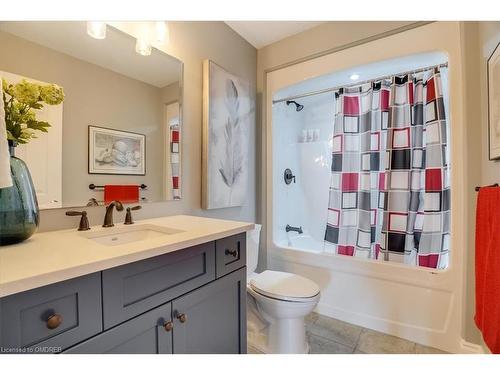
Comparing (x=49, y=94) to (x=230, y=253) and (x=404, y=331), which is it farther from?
(x=404, y=331)

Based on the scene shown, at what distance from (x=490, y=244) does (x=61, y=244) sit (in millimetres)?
1693

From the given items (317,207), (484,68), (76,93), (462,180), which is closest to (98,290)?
(76,93)

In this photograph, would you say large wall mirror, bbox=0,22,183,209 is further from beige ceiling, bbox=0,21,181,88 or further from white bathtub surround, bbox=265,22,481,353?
white bathtub surround, bbox=265,22,481,353

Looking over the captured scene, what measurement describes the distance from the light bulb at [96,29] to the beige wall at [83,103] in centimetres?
14

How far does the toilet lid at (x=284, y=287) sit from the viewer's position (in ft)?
4.53

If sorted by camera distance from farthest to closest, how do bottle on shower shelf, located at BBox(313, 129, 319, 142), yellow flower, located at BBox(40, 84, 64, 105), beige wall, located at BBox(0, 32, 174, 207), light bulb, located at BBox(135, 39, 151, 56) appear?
1. bottle on shower shelf, located at BBox(313, 129, 319, 142)
2. light bulb, located at BBox(135, 39, 151, 56)
3. beige wall, located at BBox(0, 32, 174, 207)
4. yellow flower, located at BBox(40, 84, 64, 105)

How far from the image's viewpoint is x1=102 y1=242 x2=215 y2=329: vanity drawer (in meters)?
0.68

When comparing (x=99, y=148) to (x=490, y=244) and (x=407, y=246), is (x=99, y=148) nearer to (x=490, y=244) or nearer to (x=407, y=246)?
(x=490, y=244)

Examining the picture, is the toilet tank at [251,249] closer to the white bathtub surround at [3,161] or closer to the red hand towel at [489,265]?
the red hand towel at [489,265]

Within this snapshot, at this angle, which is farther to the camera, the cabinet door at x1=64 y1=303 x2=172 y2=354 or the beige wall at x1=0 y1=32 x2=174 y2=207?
the beige wall at x1=0 y1=32 x2=174 y2=207

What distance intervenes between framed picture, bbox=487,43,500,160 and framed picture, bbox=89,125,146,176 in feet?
5.80

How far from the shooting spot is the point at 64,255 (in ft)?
2.22

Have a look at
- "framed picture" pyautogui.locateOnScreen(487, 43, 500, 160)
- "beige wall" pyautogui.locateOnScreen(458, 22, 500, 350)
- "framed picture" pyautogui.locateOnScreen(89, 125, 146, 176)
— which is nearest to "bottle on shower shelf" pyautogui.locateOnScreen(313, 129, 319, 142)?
"beige wall" pyautogui.locateOnScreen(458, 22, 500, 350)

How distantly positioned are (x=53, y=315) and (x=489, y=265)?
1583 mm
